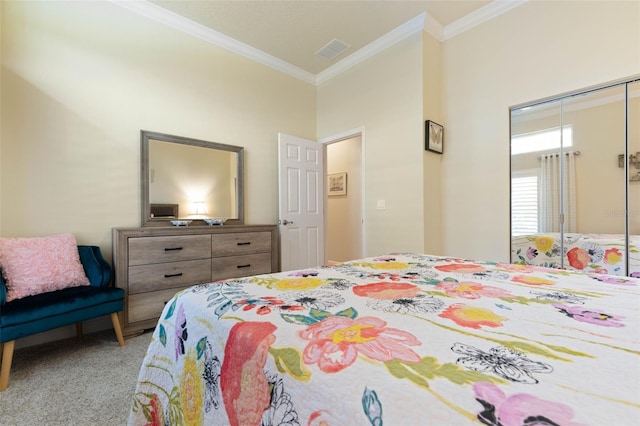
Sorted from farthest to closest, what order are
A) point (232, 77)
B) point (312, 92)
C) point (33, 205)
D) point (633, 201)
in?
point (312, 92)
point (232, 77)
point (33, 205)
point (633, 201)

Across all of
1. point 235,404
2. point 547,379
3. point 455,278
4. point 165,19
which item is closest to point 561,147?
point 455,278

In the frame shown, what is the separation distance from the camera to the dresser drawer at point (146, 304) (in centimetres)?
236

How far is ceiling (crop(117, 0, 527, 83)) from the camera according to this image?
2.75 metres

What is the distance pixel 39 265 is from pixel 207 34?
2.76 m

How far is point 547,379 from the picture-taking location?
45 cm

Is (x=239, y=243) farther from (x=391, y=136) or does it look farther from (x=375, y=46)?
(x=375, y=46)

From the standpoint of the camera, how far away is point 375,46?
133 inches

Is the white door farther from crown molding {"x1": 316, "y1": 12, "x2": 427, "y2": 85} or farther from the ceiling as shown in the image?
the ceiling

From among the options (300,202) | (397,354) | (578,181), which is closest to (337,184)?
(300,202)

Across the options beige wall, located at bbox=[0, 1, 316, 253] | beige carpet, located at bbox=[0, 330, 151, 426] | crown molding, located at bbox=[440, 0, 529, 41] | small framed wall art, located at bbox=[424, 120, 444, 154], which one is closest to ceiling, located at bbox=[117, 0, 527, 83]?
crown molding, located at bbox=[440, 0, 529, 41]

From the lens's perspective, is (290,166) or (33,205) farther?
(290,166)

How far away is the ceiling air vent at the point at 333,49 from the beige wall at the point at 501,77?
3.81 ft

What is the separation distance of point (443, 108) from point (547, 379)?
3.27m

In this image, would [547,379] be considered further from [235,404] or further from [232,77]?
[232,77]
